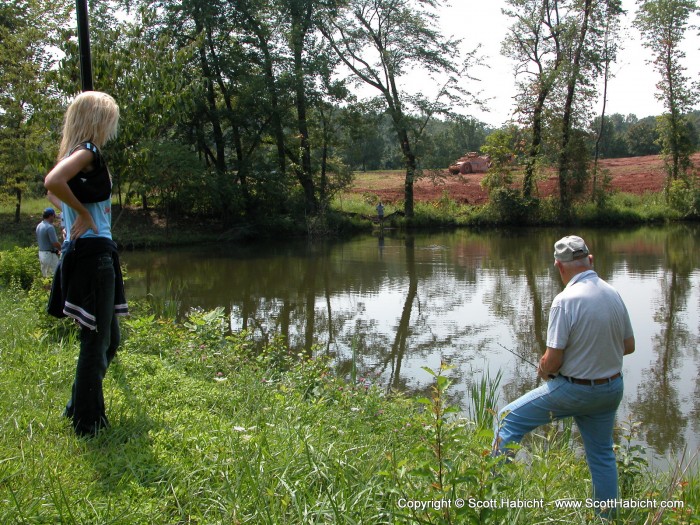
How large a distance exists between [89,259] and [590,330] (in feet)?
8.78

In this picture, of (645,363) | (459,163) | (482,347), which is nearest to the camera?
(645,363)

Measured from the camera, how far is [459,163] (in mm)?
49156

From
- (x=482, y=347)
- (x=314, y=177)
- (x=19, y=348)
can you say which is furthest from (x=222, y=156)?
(x=19, y=348)

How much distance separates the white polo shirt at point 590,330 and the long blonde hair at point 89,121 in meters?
2.54

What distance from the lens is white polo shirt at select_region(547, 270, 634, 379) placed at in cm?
338

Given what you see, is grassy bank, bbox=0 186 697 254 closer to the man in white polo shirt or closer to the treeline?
the treeline

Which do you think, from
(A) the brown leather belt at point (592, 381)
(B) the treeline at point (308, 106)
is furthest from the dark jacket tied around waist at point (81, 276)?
(B) the treeline at point (308, 106)

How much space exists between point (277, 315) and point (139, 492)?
8.26 meters

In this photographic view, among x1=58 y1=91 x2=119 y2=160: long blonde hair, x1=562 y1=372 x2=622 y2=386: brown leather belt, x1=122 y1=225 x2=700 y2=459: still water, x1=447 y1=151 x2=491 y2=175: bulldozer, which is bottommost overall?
x1=122 y1=225 x2=700 y2=459: still water

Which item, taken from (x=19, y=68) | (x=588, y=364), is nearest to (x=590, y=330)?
(x=588, y=364)

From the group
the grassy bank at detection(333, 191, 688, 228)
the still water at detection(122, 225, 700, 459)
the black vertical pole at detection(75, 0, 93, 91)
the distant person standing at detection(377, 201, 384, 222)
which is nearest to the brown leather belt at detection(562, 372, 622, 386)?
the still water at detection(122, 225, 700, 459)

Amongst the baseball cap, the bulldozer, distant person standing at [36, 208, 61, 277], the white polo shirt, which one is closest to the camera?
the white polo shirt

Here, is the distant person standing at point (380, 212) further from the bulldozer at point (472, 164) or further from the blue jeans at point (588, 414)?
the blue jeans at point (588, 414)

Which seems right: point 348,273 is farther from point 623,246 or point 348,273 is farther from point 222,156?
Result: point 222,156
